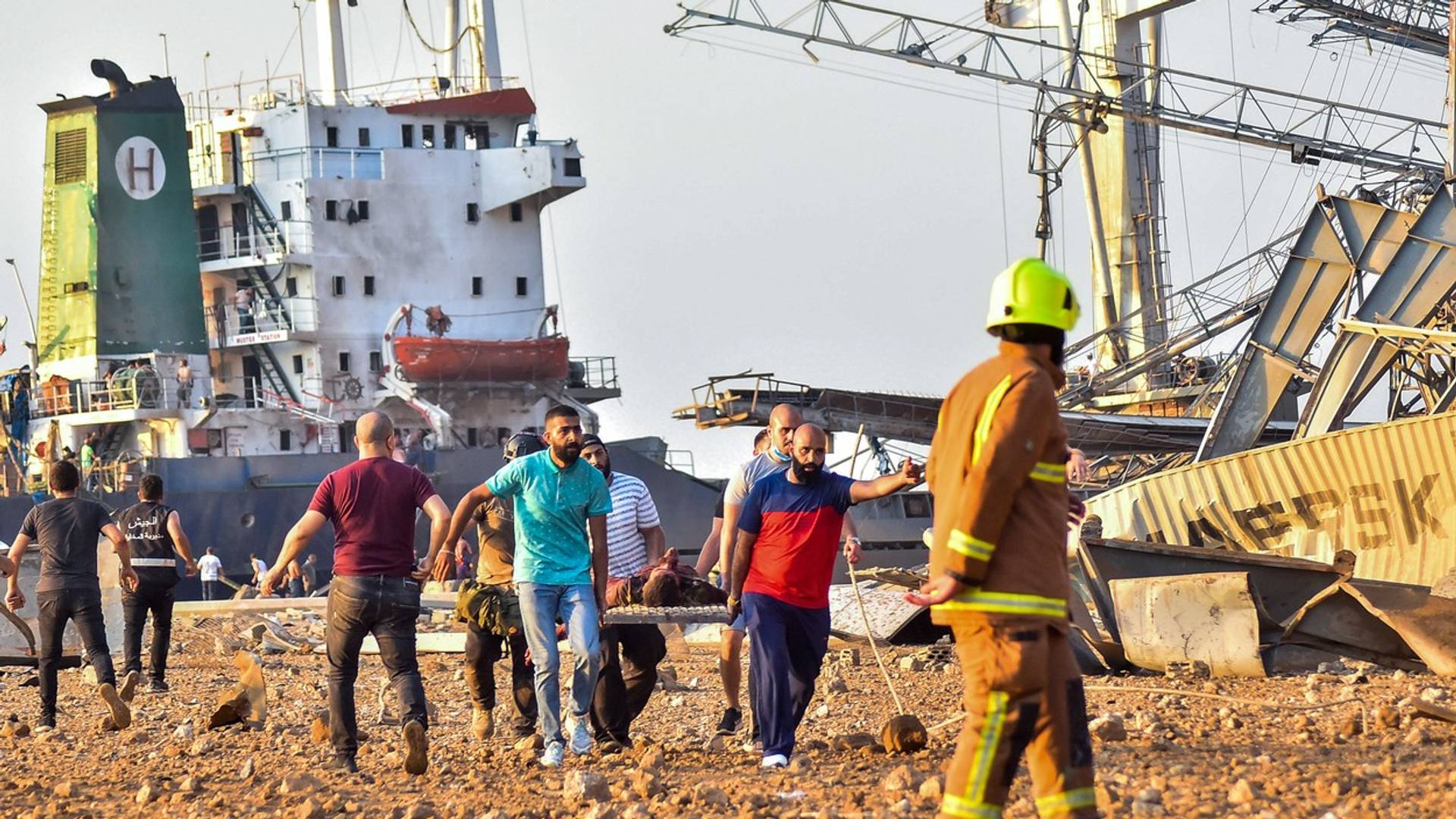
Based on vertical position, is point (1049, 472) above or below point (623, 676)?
above

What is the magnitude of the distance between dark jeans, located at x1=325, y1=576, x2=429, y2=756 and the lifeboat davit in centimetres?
2751

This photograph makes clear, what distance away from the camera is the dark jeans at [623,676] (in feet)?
26.3

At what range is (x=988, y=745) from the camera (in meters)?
4.37

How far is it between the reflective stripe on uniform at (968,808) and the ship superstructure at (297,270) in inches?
1195

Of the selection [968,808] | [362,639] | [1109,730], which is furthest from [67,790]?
[968,808]

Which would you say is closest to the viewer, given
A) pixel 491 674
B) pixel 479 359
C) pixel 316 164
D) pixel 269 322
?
pixel 491 674

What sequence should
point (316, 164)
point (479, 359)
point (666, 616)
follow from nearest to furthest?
point (666, 616), point (479, 359), point (316, 164)

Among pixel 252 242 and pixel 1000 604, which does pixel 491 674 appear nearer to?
pixel 1000 604

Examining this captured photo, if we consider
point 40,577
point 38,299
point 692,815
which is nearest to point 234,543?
point 38,299

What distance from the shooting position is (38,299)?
36.0 meters

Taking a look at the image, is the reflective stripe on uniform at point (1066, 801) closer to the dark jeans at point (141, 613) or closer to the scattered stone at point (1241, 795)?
the scattered stone at point (1241, 795)

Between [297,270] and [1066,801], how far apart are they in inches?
1316

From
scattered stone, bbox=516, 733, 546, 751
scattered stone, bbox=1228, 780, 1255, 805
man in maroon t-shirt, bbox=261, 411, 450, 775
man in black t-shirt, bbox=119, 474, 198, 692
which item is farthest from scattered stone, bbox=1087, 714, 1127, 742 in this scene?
man in black t-shirt, bbox=119, 474, 198, 692

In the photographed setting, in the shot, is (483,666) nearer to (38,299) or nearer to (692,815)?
(692,815)
